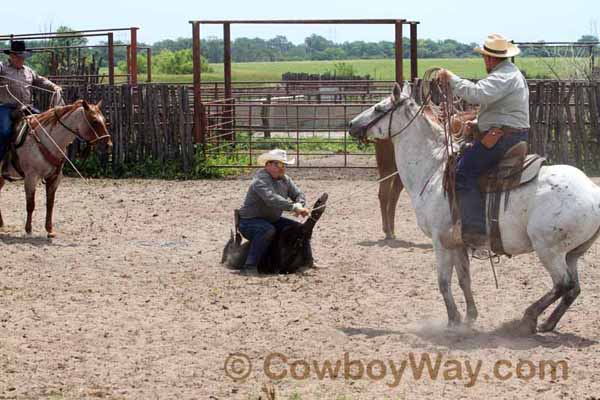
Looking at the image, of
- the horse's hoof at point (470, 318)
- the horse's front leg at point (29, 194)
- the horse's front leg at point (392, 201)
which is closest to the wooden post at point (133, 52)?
the horse's front leg at point (29, 194)

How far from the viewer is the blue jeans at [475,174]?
7.37 m

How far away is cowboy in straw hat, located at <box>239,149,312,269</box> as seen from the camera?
9.55m

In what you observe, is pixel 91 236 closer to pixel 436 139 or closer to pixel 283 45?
pixel 436 139

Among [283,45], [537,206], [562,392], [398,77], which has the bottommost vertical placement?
[562,392]

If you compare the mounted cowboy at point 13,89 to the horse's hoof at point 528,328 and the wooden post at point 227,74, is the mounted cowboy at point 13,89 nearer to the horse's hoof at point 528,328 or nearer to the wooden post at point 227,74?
the wooden post at point 227,74

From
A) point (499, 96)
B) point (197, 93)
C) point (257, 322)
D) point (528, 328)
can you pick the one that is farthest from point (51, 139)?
point (528, 328)

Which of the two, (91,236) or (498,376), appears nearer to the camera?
(498,376)

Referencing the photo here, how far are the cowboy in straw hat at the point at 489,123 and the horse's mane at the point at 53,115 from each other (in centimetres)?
545

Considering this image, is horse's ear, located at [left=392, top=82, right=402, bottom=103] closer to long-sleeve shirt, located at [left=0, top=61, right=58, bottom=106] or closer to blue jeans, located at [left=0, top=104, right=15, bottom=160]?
long-sleeve shirt, located at [left=0, top=61, right=58, bottom=106]

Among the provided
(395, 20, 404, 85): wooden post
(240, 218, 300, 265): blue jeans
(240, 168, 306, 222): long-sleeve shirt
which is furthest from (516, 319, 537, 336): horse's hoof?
(395, 20, 404, 85): wooden post

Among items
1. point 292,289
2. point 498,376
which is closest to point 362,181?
point 292,289

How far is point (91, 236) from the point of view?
38.7 ft

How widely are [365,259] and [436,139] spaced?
270 cm

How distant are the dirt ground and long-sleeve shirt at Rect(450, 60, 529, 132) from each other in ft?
4.76
